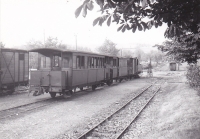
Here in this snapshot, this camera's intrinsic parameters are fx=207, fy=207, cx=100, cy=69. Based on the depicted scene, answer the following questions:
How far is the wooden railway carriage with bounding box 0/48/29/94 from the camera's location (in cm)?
1387

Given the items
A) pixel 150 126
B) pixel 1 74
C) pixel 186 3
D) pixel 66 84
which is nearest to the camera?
pixel 186 3

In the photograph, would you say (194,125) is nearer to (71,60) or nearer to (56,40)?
(71,60)

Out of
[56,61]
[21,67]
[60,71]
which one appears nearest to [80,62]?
[56,61]

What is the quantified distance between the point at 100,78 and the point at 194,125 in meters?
11.1

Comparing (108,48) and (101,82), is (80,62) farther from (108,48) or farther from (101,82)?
(108,48)

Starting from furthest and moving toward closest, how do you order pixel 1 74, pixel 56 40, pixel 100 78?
1. pixel 56 40
2. pixel 100 78
3. pixel 1 74

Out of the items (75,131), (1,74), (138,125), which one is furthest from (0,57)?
(138,125)

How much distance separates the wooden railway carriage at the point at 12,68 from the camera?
13867mm

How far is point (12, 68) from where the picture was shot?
573 inches

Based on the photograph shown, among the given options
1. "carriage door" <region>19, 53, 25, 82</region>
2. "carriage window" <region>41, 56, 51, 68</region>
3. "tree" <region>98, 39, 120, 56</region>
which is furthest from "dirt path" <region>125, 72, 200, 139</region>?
"tree" <region>98, 39, 120, 56</region>

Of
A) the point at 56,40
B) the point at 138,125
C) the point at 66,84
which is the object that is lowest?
the point at 138,125

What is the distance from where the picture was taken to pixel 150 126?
23.6 feet

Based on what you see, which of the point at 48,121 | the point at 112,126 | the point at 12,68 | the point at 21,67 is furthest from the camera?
the point at 21,67

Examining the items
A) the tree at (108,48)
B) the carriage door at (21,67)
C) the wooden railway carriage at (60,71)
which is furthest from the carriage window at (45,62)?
the tree at (108,48)
